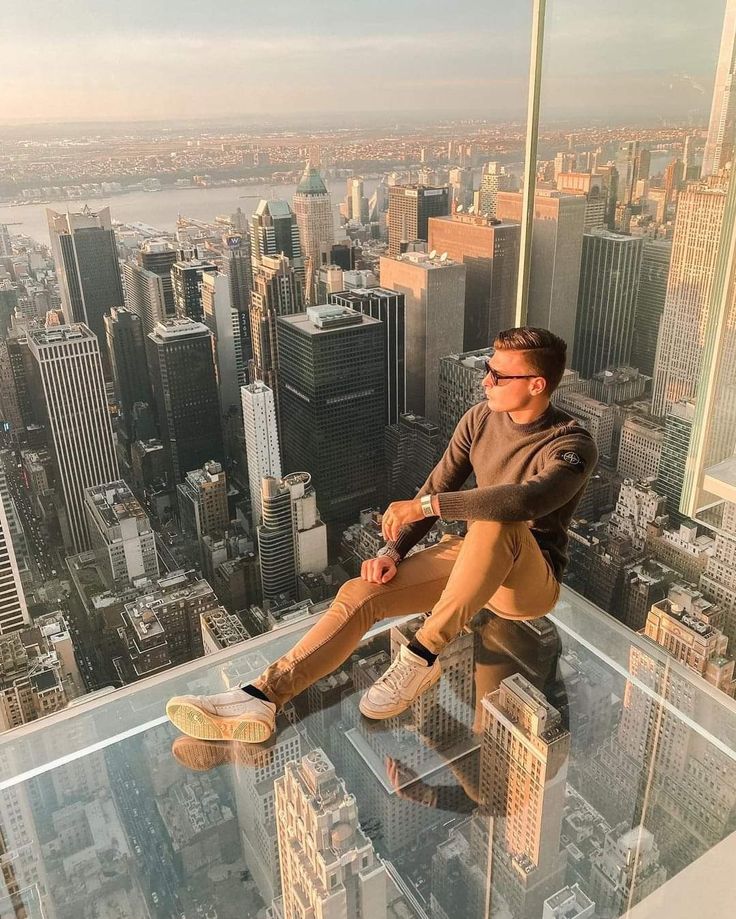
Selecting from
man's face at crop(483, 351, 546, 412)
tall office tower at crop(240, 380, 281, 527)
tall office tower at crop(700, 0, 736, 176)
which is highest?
tall office tower at crop(700, 0, 736, 176)

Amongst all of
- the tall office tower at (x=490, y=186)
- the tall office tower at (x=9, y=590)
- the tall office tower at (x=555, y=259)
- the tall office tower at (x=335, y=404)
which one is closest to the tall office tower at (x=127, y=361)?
the tall office tower at (x=335, y=404)

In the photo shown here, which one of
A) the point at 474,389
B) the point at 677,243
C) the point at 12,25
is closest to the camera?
the point at 677,243

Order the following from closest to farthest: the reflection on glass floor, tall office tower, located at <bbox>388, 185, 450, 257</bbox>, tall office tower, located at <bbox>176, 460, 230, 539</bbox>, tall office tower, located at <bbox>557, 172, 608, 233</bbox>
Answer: the reflection on glass floor < tall office tower, located at <bbox>557, 172, 608, 233</bbox> < tall office tower, located at <bbox>388, 185, 450, 257</bbox> < tall office tower, located at <bbox>176, 460, 230, 539</bbox>

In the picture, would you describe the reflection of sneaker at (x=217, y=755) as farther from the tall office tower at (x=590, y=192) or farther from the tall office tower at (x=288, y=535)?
the tall office tower at (x=288, y=535)

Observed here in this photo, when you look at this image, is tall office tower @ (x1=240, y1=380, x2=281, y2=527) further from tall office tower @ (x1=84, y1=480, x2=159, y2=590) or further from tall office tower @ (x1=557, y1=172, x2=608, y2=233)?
tall office tower @ (x1=557, y1=172, x2=608, y2=233)

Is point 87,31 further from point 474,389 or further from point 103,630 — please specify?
point 103,630

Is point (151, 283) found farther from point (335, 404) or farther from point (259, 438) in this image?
point (335, 404)

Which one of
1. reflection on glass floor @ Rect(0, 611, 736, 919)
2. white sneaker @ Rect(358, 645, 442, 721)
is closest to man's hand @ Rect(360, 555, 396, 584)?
white sneaker @ Rect(358, 645, 442, 721)

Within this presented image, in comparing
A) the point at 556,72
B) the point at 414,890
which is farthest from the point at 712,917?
the point at 556,72
